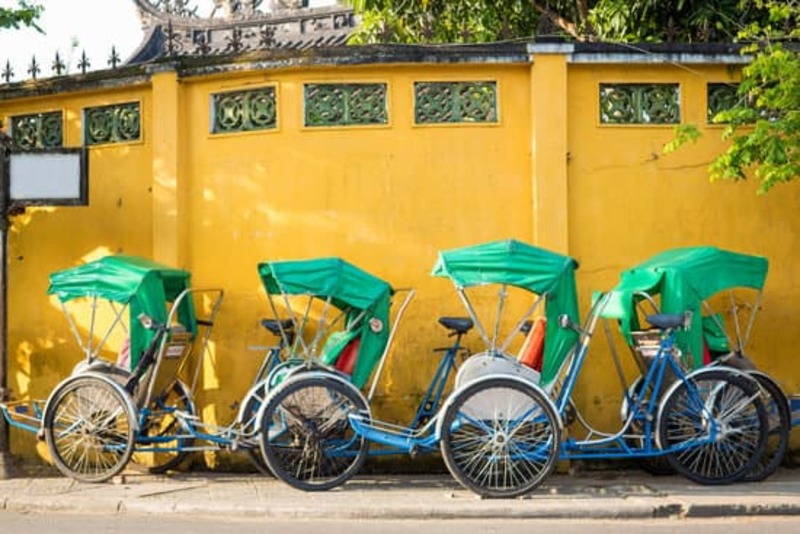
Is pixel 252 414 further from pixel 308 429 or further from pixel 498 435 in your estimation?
pixel 498 435

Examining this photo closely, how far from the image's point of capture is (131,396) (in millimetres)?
9359

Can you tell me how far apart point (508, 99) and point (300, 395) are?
3385 mm

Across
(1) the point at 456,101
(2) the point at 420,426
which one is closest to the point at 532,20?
(1) the point at 456,101

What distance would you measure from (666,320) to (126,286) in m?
4.38

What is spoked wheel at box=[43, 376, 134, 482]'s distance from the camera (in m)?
9.27

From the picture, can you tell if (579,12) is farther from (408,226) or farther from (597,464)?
(597,464)

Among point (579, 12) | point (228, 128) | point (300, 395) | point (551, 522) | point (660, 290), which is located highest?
point (579, 12)

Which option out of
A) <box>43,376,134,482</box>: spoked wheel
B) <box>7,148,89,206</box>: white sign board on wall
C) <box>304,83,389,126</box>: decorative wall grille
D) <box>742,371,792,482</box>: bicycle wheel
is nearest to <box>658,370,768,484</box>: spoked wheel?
<box>742,371,792,482</box>: bicycle wheel

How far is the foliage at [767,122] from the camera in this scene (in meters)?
9.27

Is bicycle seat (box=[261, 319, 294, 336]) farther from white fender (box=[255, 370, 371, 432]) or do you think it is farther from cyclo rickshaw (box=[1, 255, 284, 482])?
white fender (box=[255, 370, 371, 432])

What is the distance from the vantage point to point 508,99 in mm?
10359

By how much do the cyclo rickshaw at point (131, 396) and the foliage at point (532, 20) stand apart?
652 centimetres

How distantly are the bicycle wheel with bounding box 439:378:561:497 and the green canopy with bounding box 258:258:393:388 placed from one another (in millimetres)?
963

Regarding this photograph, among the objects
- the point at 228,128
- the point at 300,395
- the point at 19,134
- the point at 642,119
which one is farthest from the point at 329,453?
the point at 19,134
